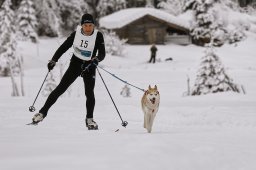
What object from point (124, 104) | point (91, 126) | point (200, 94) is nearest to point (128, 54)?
point (200, 94)

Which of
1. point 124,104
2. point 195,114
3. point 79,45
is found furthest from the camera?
point 124,104

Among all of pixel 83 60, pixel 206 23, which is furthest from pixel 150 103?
pixel 206 23

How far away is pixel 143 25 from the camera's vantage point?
53.4 metres

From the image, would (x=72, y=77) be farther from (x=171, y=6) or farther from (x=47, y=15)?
(x=171, y=6)

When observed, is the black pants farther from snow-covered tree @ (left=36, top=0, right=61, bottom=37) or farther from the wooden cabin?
snow-covered tree @ (left=36, top=0, right=61, bottom=37)

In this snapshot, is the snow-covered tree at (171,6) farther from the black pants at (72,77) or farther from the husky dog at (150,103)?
the black pants at (72,77)

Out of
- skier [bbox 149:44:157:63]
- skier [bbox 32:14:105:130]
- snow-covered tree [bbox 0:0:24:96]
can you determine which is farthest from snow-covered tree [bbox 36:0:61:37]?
skier [bbox 32:14:105:130]

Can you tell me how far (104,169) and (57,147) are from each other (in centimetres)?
115

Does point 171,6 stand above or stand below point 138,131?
above

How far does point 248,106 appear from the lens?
16.1 m

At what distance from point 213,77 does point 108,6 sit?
40.4 m

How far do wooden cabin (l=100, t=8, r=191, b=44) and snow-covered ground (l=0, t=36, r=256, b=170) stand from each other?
14981mm

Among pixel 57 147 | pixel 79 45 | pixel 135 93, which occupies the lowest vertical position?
pixel 135 93

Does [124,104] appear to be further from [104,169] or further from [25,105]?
[104,169]
